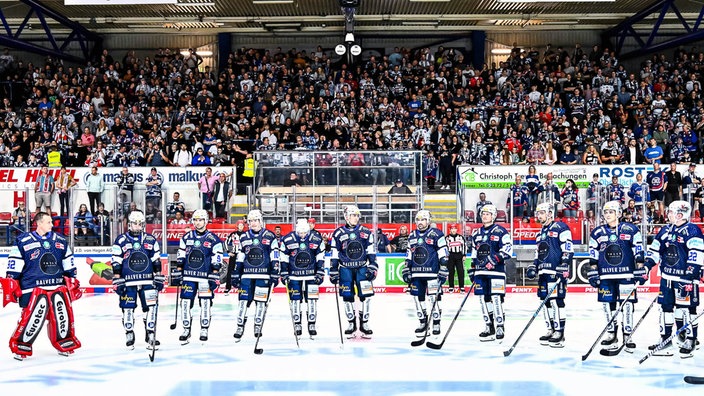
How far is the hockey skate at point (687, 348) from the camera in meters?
10.0

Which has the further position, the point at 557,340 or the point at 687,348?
the point at 557,340

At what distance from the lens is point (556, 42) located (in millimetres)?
29781

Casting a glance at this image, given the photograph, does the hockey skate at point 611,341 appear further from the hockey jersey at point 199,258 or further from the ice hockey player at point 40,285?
the ice hockey player at point 40,285

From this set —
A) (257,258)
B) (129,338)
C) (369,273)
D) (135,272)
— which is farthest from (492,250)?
(129,338)

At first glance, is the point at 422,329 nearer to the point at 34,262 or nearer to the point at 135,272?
the point at 135,272

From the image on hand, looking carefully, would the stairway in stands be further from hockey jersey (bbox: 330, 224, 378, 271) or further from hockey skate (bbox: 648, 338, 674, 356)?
hockey skate (bbox: 648, 338, 674, 356)

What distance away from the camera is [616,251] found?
10.3m

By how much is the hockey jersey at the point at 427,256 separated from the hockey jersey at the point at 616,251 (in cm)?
205

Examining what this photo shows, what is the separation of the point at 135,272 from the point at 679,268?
261 inches

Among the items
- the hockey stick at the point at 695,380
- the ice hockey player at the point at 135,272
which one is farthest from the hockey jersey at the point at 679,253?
the ice hockey player at the point at 135,272

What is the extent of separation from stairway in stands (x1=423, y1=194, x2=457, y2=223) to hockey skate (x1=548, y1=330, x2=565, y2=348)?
26.9ft

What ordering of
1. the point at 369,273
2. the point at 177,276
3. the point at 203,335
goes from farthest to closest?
the point at 369,273, the point at 203,335, the point at 177,276

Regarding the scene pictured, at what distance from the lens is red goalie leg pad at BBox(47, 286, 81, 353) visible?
34.2 ft

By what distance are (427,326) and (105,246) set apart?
29.9 feet
